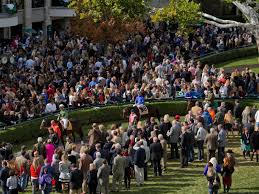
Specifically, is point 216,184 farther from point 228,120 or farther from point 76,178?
point 228,120

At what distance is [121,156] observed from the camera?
24156 millimetres

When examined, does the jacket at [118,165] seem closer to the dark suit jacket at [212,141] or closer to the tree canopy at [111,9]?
the dark suit jacket at [212,141]

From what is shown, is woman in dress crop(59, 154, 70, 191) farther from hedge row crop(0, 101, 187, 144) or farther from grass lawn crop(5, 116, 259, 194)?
hedge row crop(0, 101, 187, 144)

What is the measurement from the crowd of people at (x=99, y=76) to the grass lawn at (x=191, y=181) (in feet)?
21.2

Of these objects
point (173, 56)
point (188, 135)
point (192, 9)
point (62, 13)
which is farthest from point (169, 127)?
point (62, 13)

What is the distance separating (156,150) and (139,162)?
3.77ft

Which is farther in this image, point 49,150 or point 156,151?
point 156,151

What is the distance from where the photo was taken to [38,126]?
3200 centimetres

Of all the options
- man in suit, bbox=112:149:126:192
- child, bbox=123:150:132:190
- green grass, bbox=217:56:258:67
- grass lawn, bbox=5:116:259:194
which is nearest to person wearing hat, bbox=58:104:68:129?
grass lawn, bbox=5:116:259:194

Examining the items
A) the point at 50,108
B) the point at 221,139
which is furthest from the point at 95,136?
the point at 50,108

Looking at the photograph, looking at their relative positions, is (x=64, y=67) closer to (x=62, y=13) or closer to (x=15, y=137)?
(x=15, y=137)

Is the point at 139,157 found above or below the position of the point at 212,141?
below

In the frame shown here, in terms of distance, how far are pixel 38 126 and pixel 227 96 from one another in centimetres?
915

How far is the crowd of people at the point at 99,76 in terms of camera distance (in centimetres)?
3378
